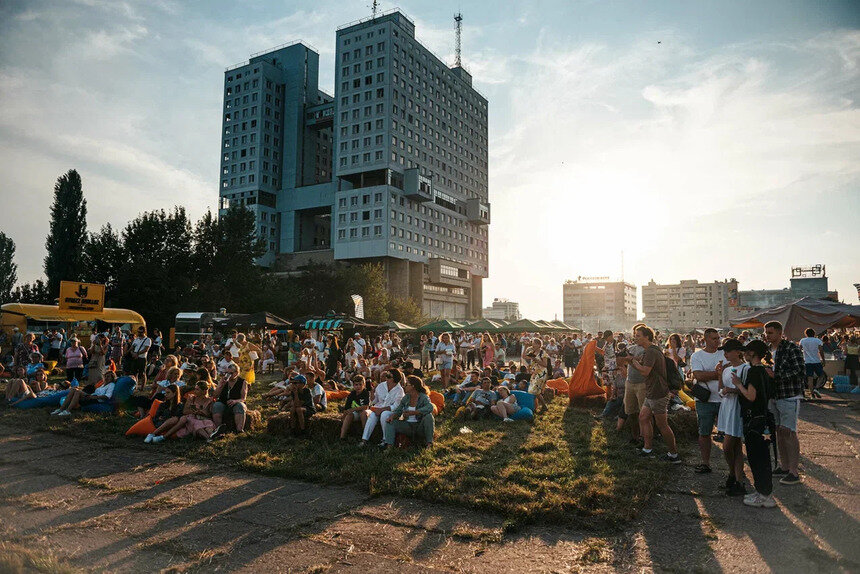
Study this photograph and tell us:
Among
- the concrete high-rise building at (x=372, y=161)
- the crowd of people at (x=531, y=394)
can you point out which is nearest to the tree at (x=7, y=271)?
the concrete high-rise building at (x=372, y=161)

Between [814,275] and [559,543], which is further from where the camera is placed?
[814,275]

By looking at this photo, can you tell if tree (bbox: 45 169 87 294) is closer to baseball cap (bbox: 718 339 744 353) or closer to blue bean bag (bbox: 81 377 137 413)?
blue bean bag (bbox: 81 377 137 413)

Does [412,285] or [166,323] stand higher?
[412,285]

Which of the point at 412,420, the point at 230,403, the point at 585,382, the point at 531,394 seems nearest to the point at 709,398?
the point at 412,420

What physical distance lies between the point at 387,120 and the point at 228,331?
54195 mm

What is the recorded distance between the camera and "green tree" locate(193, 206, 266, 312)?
146 ft

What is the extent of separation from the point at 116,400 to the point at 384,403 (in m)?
6.67

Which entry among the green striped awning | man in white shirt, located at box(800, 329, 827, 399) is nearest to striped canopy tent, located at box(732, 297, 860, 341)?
man in white shirt, located at box(800, 329, 827, 399)

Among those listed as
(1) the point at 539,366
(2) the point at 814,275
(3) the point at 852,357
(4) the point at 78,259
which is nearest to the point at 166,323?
(4) the point at 78,259

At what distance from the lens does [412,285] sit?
81.4 meters

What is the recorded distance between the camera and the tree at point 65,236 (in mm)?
42469

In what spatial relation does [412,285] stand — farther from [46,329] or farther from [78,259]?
[46,329]

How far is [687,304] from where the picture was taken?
177 meters

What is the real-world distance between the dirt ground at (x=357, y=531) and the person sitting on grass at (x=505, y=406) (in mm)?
4774
